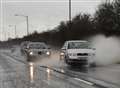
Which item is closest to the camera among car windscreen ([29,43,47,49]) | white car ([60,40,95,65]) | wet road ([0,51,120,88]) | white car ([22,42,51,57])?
wet road ([0,51,120,88])

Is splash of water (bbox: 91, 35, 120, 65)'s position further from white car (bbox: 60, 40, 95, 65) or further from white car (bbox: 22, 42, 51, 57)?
white car (bbox: 22, 42, 51, 57)

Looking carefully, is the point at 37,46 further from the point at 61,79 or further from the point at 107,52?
the point at 61,79

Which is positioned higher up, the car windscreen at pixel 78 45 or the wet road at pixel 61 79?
the car windscreen at pixel 78 45

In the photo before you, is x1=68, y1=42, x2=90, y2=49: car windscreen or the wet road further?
x1=68, y1=42, x2=90, y2=49: car windscreen

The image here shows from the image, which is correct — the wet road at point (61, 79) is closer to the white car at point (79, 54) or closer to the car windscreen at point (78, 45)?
the white car at point (79, 54)

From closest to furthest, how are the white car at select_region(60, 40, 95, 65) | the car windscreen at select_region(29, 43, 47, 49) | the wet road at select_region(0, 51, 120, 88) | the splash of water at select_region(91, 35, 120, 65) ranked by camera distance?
1. the wet road at select_region(0, 51, 120, 88)
2. the white car at select_region(60, 40, 95, 65)
3. the splash of water at select_region(91, 35, 120, 65)
4. the car windscreen at select_region(29, 43, 47, 49)

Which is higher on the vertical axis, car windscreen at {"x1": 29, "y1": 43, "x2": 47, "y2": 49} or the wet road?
car windscreen at {"x1": 29, "y1": 43, "x2": 47, "y2": 49}

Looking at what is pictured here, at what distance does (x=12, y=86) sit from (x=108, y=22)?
34677 millimetres

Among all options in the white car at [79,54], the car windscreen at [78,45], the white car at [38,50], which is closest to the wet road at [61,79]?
the white car at [79,54]

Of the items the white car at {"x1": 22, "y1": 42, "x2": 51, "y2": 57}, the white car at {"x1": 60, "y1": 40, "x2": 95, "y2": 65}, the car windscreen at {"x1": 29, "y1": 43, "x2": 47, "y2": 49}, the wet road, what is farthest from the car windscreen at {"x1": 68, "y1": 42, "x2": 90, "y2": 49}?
the car windscreen at {"x1": 29, "y1": 43, "x2": 47, "y2": 49}

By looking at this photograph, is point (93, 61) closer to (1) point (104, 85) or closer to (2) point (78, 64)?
(2) point (78, 64)

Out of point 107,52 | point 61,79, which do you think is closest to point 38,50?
point 107,52

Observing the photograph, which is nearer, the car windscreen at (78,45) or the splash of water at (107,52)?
the car windscreen at (78,45)

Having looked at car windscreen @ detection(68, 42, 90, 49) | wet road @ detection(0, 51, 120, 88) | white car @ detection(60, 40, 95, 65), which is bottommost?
wet road @ detection(0, 51, 120, 88)
